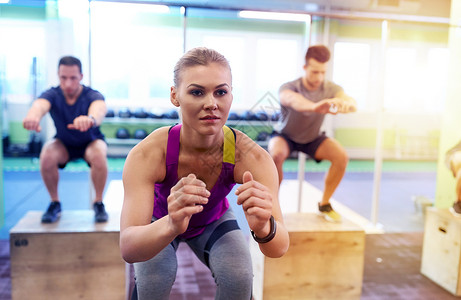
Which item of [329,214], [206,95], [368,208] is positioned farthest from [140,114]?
[206,95]

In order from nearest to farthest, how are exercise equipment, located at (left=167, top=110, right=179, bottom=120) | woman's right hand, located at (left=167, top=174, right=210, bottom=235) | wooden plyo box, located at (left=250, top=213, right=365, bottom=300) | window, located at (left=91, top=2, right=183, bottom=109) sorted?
woman's right hand, located at (left=167, top=174, right=210, bottom=235), window, located at (left=91, top=2, right=183, bottom=109), wooden plyo box, located at (left=250, top=213, right=365, bottom=300), exercise equipment, located at (left=167, top=110, right=179, bottom=120)

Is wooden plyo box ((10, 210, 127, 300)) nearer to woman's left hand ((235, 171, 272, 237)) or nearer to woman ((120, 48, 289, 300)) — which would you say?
woman ((120, 48, 289, 300))

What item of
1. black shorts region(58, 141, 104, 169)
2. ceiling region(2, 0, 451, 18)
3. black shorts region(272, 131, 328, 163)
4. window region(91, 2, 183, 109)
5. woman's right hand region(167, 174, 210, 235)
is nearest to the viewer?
woman's right hand region(167, 174, 210, 235)

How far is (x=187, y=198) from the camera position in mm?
875

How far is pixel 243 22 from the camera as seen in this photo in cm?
625

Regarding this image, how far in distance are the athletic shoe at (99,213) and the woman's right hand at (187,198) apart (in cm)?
142

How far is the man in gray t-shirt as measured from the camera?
6.96 ft

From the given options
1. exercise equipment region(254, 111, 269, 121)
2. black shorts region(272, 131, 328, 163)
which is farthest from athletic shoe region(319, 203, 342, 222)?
exercise equipment region(254, 111, 269, 121)

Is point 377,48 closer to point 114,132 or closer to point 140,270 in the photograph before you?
point 114,132

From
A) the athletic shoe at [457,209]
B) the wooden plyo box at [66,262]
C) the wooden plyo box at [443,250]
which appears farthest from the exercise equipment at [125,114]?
the athletic shoe at [457,209]

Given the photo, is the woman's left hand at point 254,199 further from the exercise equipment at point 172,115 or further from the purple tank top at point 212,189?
the exercise equipment at point 172,115

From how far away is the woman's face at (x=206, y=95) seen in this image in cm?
96

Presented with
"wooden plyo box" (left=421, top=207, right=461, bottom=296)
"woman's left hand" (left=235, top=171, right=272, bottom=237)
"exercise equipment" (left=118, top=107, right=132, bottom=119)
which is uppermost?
"woman's left hand" (left=235, top=171, right=272, bottom=237)

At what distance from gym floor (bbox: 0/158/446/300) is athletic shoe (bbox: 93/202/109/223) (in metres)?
0.59
